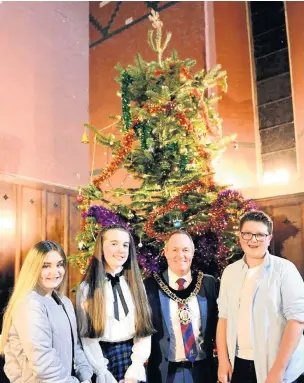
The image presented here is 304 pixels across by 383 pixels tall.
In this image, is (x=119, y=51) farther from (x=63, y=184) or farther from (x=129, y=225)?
(x=129, y=225)

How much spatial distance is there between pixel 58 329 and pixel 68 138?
414 cm

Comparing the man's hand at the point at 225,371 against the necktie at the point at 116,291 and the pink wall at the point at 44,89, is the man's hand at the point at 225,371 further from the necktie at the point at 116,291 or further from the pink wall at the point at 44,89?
the pink wall at the point at 44,89

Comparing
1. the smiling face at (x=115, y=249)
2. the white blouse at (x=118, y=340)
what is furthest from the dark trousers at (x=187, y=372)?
the smiling face at (x=115, y=249)

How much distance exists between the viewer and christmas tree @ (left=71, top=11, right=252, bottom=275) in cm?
335

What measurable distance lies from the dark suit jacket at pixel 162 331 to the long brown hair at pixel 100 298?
8cm

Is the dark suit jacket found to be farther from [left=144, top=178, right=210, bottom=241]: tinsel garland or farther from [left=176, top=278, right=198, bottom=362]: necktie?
[left=144, top=178, right=210, bottom=241]: tinsel garland

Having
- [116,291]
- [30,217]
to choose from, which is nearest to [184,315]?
[116,291]

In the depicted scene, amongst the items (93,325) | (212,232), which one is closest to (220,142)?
(212,232)

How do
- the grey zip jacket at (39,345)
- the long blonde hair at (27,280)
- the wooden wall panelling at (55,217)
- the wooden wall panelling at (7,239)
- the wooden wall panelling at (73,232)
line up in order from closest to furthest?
the grey zip jacket at (39,345), the long blonde hair at (27,280), the wooden wall panelling at (7,239), the wooden wall panelling at (55,217), the wooden wall panelling at (73,232)

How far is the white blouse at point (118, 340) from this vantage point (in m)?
2.20

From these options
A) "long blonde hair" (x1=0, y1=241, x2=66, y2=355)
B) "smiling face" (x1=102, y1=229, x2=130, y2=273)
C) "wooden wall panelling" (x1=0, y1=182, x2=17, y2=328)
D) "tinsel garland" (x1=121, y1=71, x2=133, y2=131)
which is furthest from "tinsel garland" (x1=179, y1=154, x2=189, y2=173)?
"wooden wall panelling" (x1=0, y1=182, x2=17, y2=328)

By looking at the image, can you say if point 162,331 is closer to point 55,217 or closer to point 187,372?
point 187,372

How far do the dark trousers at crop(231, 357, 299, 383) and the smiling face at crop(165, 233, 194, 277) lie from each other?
1.97 ft

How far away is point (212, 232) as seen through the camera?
3.37 metres
